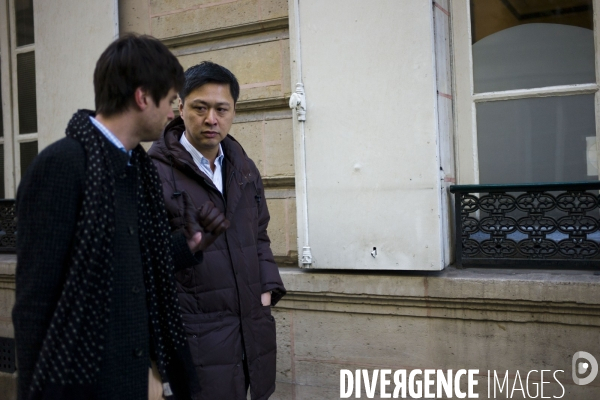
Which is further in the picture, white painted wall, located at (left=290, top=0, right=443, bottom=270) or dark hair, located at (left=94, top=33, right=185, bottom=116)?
white painted wall, located at (left=290, top=0, right=443, bottom=270)

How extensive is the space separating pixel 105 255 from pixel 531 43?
339 cm

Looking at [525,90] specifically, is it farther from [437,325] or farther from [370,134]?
[437,325]

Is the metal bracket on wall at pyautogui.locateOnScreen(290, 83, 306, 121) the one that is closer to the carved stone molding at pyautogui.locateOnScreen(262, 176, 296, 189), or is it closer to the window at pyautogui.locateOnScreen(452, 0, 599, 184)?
the carved stone molding at pyautogui.locateOnScreen(262, 176, 296, 189)

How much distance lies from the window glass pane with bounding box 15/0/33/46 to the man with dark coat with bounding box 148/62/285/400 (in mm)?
3734

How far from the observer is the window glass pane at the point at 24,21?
6.07 meters

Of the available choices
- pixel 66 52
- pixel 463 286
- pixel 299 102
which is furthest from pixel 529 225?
pixel 66 52

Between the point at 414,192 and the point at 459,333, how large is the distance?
927 millimetres

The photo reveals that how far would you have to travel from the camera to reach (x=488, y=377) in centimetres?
391

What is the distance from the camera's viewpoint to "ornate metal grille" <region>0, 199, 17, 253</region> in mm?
5825

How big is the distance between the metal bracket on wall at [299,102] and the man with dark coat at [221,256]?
3.97ft

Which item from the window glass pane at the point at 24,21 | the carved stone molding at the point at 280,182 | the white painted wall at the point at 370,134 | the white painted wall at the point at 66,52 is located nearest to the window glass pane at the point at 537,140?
the white painted wall at the point at 370,134

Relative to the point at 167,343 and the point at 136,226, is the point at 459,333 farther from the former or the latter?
Answer: the point at 136,226

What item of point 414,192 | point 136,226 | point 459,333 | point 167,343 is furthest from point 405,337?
point 136,226

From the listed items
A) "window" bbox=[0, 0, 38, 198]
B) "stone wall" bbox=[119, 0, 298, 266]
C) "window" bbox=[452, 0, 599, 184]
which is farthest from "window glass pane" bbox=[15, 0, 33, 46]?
"window" bbox=[452, 0, 599, 184]
